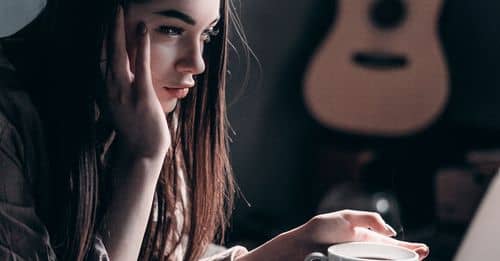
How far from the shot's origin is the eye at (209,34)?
103 cm

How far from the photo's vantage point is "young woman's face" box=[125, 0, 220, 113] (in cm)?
97

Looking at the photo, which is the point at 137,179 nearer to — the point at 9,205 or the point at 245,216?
the point at 9,205

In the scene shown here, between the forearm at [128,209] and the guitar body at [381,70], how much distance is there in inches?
67.4

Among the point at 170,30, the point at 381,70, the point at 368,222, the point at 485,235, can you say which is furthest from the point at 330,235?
the point at 381,70

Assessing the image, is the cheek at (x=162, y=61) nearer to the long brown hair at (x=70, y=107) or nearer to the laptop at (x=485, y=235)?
the long brown hair at (x=70, y=107)

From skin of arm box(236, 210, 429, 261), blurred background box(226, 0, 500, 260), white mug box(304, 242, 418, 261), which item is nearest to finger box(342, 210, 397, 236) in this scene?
skin of arm box(236, 210, 429, 261)

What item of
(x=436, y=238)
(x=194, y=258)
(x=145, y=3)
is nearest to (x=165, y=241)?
(x=194, y=258)

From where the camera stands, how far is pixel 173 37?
986 millimetres

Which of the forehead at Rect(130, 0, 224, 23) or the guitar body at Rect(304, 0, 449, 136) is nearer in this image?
the forehead at Rect(130, 0, 224, 23)

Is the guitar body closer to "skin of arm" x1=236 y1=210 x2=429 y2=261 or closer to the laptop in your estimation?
the laptop

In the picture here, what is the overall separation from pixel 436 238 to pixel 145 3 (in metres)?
1.64

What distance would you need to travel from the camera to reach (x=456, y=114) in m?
2.77

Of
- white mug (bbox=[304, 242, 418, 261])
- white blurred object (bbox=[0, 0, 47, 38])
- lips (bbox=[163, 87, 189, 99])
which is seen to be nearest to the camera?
white mug (bbox=[304, 242, 418, 261])

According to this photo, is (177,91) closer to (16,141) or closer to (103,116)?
(103,116)
